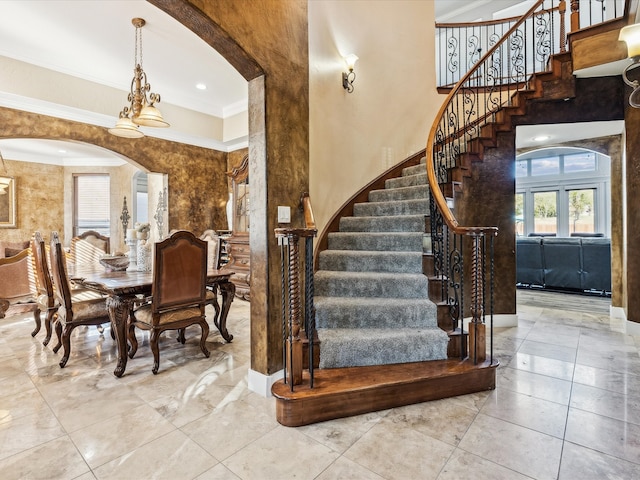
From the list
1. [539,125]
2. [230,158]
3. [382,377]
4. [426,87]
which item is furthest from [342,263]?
[230,158]

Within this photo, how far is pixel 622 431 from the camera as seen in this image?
191 cm

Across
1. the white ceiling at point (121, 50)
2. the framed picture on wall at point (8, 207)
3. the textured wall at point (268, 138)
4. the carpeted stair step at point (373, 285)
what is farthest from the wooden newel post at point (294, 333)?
the framed picture on wall at point (8, 207)

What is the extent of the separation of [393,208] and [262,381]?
2466 millimetres

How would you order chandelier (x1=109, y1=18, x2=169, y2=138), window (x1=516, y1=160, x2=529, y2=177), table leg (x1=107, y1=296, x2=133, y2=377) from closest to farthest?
table leg (x1=107, y1=296, x2=133, y2=377) → chandelier (x1=109, y1=18, x2=169, y2=138) → window (x1=516, y1=160, x2=529, y2=177)

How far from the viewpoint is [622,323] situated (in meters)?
4.08

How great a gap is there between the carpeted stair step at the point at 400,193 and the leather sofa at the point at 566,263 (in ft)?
12.9

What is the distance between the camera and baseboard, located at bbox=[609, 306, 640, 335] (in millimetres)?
3668

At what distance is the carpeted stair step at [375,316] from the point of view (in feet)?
8.93

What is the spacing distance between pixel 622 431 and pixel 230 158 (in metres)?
6.73

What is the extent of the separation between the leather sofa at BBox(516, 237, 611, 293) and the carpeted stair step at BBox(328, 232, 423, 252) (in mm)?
4418

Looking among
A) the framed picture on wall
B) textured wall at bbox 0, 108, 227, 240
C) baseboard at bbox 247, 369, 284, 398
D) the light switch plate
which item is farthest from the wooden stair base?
the framed picture on wall

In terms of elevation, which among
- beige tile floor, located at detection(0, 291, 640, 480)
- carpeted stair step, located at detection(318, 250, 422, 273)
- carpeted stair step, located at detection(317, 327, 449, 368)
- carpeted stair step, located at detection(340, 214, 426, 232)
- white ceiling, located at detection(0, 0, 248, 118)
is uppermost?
white ceiling, located at detection(0, 0, 248, 118)

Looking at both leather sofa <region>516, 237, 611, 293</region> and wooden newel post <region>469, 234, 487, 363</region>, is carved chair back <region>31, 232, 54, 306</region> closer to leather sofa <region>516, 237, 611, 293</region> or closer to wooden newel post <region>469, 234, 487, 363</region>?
wooden newel post <region>469, 234, 487, 363</region>

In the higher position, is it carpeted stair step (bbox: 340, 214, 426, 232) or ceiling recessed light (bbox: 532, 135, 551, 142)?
ceiling recessed light (bbox: 532, 135, 551, 142)
